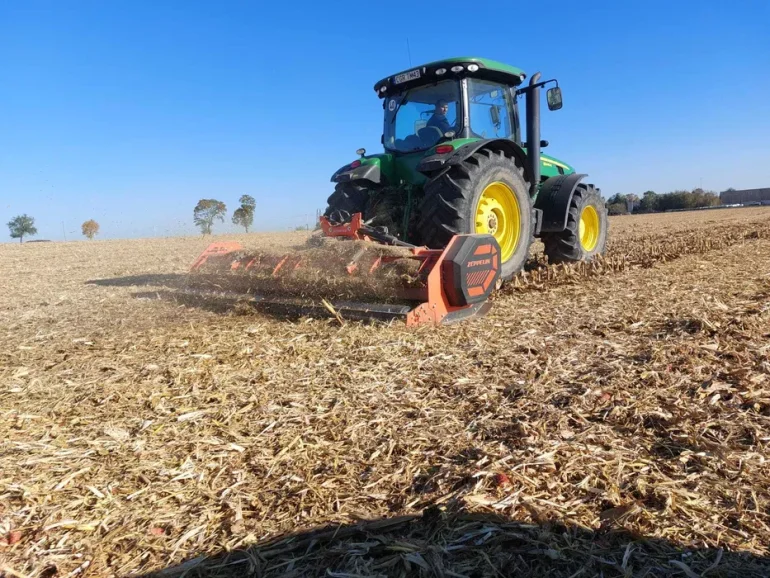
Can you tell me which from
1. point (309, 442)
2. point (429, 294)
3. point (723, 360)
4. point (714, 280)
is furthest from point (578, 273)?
Result: point (309, 442)

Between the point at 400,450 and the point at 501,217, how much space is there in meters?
3.83

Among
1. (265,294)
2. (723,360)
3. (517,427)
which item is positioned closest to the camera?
(517,427)

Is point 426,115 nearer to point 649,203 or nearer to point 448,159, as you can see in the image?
point 448,159

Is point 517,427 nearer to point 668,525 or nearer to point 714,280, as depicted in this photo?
point 668,525

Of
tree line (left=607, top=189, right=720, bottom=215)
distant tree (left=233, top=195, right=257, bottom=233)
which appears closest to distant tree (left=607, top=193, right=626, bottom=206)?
tree line (left=607, top=189, right=720, bottom=215)

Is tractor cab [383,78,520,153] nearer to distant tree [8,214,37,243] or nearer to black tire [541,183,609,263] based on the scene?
black tire [541,183,609,263]

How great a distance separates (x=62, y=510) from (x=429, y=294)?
111 inches

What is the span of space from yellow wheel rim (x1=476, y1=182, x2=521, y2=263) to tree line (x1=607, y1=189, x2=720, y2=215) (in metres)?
48.3

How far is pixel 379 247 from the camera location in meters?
4.46

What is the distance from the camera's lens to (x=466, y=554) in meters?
1.58

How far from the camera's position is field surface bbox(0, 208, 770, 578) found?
162 cm

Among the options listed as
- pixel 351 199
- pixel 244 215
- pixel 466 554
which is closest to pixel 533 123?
pixel 351 199

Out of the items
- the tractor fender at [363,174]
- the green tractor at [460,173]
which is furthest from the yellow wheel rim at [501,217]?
the tractor fender at [363,174]

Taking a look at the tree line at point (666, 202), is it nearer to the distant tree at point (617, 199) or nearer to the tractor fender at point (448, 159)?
the distant tree at point (617, 199)
